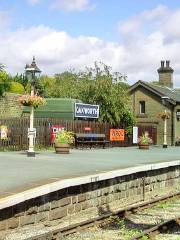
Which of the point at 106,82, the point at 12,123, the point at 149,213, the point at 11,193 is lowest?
the point at 149,213

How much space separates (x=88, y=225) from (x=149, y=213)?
Answer: 9.41 ft

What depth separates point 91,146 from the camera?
28562mm

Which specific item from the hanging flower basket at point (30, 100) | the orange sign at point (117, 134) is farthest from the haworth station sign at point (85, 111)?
the hanging flower basket at point (30, 100)

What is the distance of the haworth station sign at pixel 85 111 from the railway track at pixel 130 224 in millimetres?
16356

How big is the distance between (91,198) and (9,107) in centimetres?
2229

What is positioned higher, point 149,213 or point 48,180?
point 48,180

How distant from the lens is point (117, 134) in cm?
3262

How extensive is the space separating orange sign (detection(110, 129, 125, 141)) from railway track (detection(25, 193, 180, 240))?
59.5 ft

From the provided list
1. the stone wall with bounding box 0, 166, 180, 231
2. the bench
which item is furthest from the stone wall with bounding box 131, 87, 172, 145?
the stone wall with bounding box 0, 166, 180, 231

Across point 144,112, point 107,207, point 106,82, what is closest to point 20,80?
point 144,112

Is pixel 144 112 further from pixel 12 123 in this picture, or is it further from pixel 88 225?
pixel 88 225

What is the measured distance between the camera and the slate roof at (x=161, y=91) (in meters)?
45.5

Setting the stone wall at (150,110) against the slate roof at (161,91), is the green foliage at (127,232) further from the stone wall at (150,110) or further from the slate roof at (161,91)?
the stone wall at (150,110)

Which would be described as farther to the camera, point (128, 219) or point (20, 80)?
point (20, 80)
